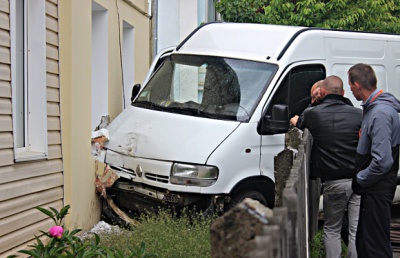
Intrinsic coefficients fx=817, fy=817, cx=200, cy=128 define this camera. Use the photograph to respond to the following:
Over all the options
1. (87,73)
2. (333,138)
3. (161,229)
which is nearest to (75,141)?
(87,73)

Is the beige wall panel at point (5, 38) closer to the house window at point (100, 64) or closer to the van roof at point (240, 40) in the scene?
the van roof at point (240, 40)

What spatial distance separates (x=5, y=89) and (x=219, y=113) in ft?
10.6

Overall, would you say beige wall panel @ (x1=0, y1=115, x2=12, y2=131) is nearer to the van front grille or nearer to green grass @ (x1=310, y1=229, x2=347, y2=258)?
the van front grille

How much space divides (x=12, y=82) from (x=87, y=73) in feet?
8.29

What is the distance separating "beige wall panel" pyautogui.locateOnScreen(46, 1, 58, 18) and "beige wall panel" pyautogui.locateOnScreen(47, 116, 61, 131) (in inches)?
40.5

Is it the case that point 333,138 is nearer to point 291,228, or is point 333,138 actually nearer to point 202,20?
point 291,228

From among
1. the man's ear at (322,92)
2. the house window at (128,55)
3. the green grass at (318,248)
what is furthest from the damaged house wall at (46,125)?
the house window at (128,55)

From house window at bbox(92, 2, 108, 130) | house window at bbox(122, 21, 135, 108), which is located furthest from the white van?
house window at bbox(122, 21, 135, 108)

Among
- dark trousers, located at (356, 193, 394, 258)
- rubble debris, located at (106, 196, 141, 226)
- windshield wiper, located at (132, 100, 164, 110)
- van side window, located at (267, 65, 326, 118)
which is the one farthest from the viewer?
windshield wiper, located at (132, 100, 164, 110)

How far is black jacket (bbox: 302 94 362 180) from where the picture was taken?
7449 millimetres

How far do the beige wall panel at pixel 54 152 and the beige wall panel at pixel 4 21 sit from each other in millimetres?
1550

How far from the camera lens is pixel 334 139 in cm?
747

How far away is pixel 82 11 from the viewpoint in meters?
9.29

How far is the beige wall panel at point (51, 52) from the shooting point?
315 inches
